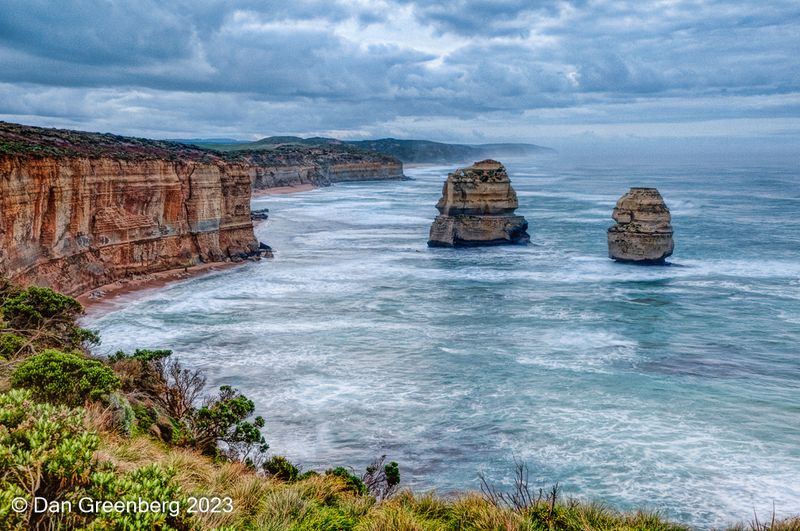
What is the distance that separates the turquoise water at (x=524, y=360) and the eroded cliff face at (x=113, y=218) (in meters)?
3.00

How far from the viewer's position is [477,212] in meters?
51.9

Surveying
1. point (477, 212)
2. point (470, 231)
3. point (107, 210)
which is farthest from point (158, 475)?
point (477, 212)

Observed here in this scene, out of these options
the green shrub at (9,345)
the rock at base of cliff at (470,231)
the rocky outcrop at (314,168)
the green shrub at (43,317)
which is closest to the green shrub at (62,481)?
the green shrub at (9,345)

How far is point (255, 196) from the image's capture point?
4124 inches

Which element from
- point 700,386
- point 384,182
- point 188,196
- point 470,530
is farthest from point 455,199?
point 384,182

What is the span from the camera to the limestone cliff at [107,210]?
28.6 metres

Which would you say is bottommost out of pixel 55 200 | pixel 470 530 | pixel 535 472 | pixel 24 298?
pixel 535 472

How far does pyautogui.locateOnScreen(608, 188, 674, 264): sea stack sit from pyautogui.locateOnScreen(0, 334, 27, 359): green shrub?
33774mm

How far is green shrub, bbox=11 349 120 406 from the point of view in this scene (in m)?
12.8

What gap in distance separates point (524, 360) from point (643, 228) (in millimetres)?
21822

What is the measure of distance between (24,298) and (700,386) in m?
20.0

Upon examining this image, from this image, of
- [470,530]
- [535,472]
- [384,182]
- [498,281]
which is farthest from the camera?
[384,182]

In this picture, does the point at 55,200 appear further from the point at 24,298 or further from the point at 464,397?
the point at 464,397

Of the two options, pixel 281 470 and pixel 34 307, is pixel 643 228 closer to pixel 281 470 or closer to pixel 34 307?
pixel 34 307
